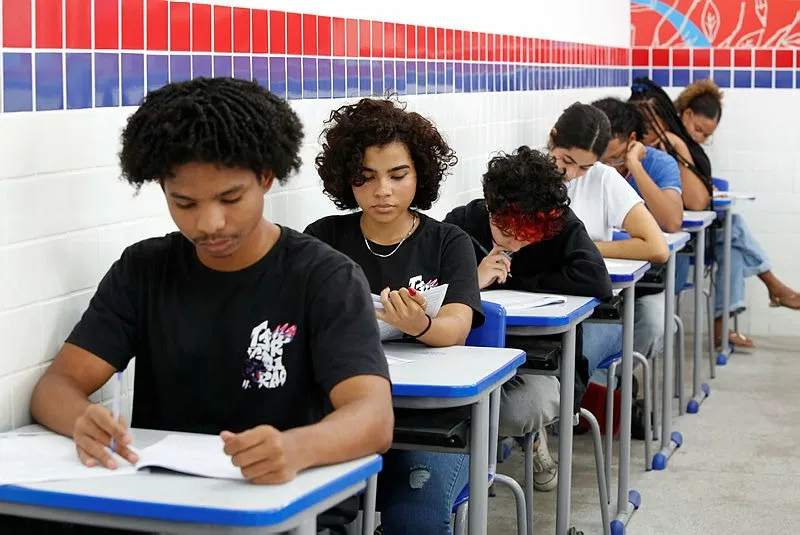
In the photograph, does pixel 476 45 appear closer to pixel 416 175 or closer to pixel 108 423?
pixel 416 175

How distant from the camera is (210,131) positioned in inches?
76.9

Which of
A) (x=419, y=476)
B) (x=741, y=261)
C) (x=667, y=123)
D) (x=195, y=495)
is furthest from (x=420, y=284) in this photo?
(x=741, y=261)

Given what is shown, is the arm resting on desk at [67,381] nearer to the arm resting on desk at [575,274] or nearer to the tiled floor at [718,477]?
the arm resting on desk at [575,274]

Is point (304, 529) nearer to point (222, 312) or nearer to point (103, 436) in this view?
point (103, 436)

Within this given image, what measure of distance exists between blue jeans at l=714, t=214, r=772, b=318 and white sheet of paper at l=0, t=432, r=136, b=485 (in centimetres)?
543

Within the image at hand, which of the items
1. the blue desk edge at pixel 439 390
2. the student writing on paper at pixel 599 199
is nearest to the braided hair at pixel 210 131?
the blue desk edge at pixel 439 390

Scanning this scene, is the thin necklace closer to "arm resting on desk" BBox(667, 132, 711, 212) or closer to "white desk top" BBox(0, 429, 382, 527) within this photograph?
"white desk top" BBox(0, 429, 382, 527)

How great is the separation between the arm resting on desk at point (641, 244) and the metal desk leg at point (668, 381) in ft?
0.75

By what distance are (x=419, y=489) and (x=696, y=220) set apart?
3.30 meters

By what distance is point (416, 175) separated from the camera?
10.4 ft

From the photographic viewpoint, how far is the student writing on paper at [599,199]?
15.0 feet

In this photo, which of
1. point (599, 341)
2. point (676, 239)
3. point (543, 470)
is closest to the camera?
point (599, 341)

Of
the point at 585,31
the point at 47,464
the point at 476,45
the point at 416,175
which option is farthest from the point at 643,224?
the point at 47,464

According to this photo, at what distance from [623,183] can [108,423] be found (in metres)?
3.19
